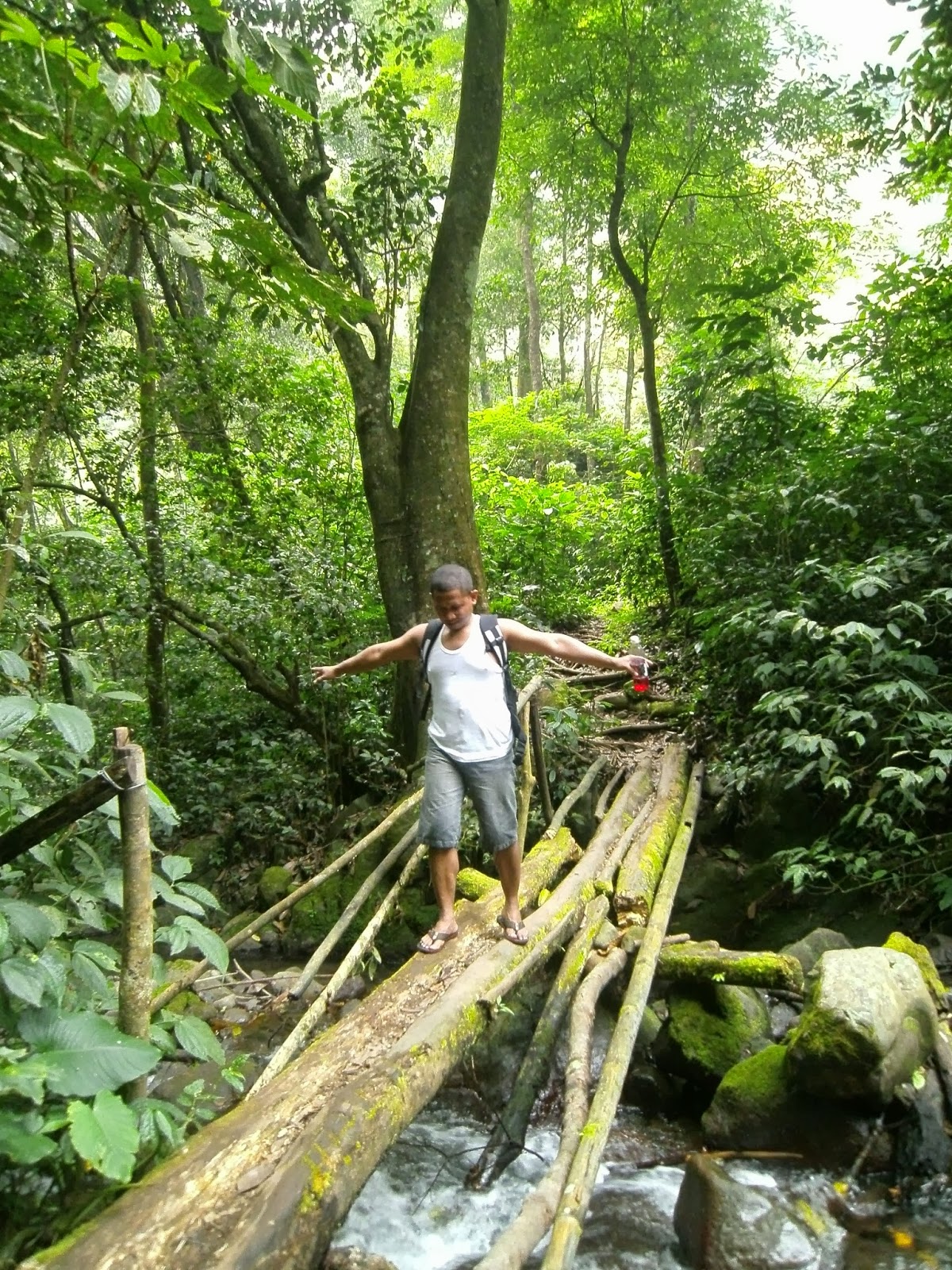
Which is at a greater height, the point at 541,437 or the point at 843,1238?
the point at 541,437

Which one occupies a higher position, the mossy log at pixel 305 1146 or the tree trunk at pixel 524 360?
the tree trunk at pixel 524 360

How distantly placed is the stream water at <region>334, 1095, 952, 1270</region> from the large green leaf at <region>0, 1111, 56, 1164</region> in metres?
2.12

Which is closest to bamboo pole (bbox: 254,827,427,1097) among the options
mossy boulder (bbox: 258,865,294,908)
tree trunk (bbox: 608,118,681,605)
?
mossy boulder (bbox: 258,865,294,908)

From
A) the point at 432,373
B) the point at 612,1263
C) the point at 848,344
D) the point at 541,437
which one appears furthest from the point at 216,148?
the point at 612,1263

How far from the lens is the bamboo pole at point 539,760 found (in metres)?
5.80

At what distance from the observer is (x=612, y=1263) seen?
3219 mm

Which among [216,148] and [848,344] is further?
[216,148]

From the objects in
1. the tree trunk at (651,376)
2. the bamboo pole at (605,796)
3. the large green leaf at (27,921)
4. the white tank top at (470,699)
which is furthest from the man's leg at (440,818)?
the tree trunk at (651,376)

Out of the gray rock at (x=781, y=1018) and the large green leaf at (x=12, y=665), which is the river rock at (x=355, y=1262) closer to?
the large green leaf at (x=12, y=665)

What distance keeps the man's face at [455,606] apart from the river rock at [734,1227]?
8.50 ft

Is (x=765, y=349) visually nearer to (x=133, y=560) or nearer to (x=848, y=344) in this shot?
(x=848, y=344)

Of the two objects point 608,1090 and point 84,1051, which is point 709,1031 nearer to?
point 608,1090

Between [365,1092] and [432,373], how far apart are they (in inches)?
221

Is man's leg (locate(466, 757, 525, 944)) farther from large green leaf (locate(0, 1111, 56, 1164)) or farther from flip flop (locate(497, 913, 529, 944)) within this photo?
large green leaf (locate(0, 1111, 56, 1164))
